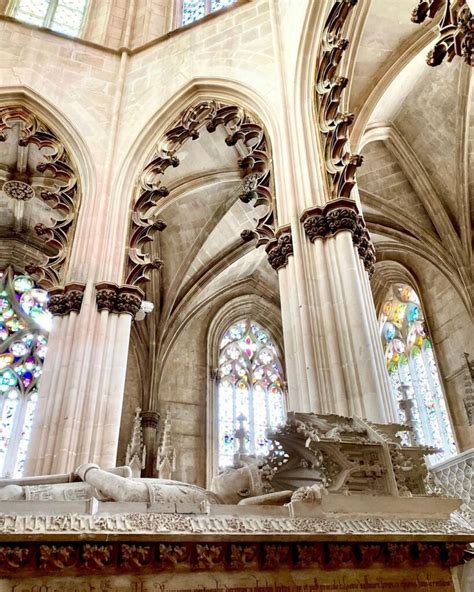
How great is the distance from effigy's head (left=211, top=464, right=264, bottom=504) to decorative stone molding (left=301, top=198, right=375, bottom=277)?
3.54 metres

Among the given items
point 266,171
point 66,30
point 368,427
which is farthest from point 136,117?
point 368,427

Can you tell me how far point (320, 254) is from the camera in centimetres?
590

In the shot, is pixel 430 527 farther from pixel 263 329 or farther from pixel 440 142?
pixel 263 329

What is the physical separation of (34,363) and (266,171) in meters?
7.94

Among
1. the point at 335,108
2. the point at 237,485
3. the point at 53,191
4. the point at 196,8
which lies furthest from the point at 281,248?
the point at 196,8

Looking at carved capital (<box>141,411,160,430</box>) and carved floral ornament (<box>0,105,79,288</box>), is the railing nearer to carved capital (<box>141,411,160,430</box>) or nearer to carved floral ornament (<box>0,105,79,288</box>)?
carved floral ornament (<box>0,105,79,288</box>)

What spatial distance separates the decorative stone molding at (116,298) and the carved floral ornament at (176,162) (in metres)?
0.27

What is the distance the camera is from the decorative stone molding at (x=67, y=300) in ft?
22.6

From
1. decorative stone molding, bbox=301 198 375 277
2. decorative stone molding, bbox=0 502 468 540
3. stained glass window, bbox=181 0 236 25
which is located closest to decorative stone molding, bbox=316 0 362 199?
decorative stone molding, bbox=301 198 375 277

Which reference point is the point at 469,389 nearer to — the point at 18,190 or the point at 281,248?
the point at 281,248

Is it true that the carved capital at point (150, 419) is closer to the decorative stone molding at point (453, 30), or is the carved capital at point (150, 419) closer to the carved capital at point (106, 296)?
the carved capital at point (106, 296)

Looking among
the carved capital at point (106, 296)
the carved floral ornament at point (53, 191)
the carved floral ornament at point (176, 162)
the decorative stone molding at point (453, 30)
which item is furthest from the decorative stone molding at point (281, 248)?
the carved floral ornament at point (53, 191)

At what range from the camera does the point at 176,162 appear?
27.8 feet

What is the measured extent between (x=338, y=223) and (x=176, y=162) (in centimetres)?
359
